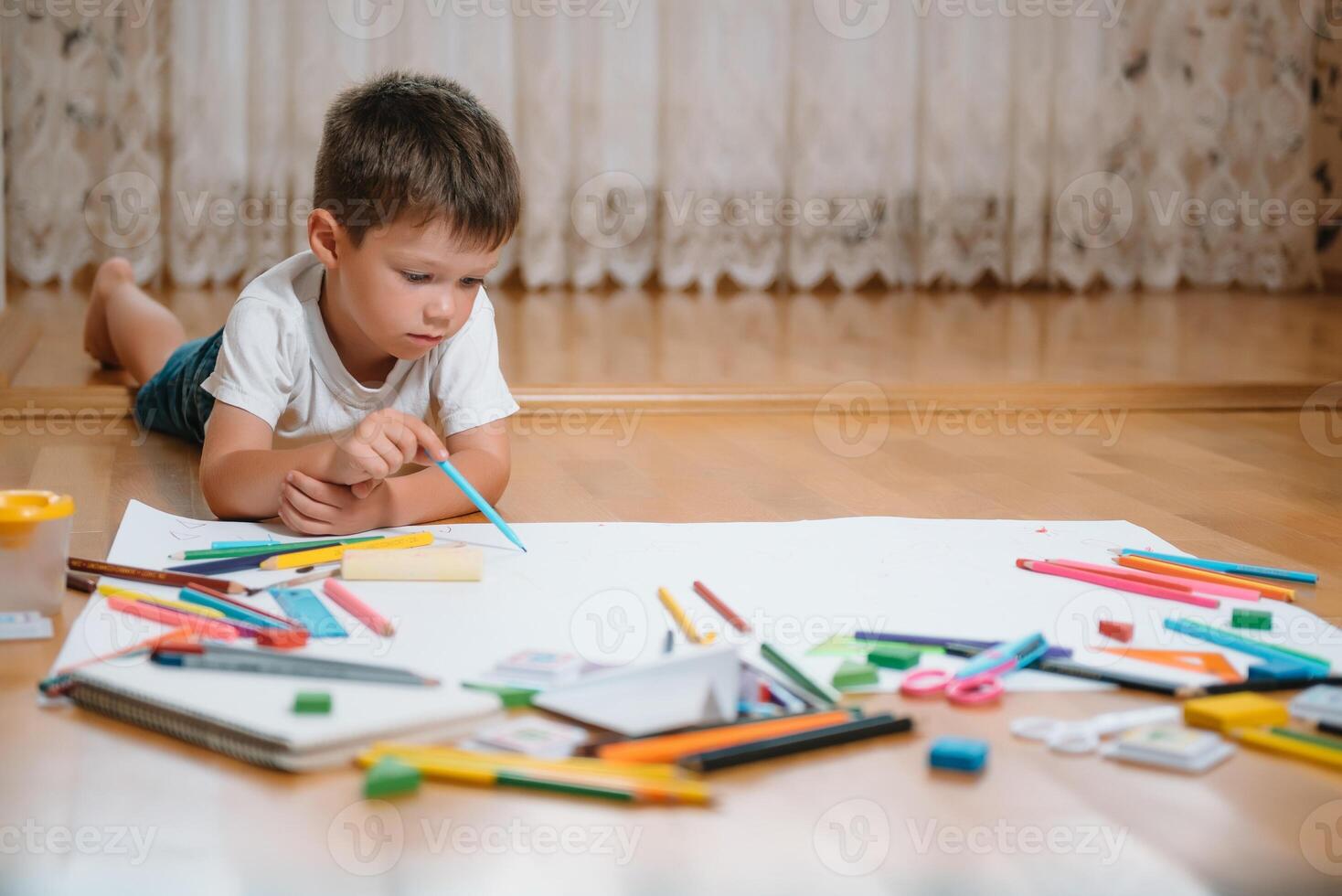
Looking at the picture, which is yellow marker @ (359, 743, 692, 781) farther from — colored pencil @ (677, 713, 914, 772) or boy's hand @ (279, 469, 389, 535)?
boy's hand @ (279, 469, 389, 535)

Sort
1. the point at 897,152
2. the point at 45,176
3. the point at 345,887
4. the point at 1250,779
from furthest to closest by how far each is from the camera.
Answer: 1. the point at 897,152
2. the point at 45,176
3. the point at 1250,779
4. the point at 345,887

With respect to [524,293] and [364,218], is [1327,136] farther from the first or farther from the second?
[364,218]

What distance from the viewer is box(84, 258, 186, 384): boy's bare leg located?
5.91 ft

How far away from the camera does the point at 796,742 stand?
2.30 ft

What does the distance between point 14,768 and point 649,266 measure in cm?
264

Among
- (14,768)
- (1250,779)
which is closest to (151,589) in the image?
(14,768)

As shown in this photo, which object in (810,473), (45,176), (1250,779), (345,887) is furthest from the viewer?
(45,176)

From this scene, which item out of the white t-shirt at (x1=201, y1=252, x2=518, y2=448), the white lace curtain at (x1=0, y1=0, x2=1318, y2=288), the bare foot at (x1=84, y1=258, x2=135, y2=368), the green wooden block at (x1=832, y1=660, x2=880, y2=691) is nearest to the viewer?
the green wooden block at (x1=832, y1=660, x2=880, y2=691)

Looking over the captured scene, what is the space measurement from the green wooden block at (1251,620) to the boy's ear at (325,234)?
2.38 ft

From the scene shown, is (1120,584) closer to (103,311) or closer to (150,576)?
(150,576)

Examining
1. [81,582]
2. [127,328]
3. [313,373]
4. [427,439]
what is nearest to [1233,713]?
[427,439]

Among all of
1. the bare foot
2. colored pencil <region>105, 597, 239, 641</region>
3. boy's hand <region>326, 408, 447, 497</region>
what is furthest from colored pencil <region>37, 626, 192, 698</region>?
the bare foot

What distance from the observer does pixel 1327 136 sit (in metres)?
3.46

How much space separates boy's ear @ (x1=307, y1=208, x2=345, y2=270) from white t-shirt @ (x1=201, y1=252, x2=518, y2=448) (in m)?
0.09
